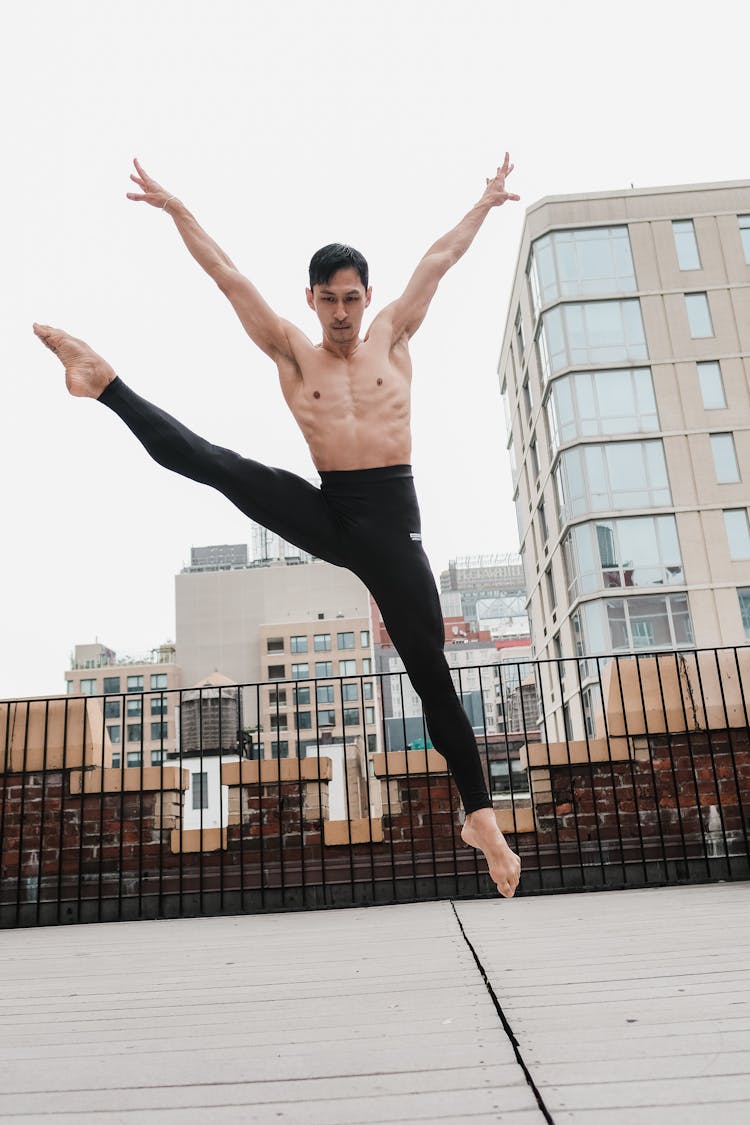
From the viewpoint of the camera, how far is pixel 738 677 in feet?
20.3

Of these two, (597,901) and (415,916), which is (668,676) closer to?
(597,901)

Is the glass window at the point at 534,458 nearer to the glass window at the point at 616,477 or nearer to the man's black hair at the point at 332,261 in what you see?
the glass window at the point at 616,477

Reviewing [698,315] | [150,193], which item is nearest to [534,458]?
[698,315]

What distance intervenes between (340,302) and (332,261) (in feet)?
0.42

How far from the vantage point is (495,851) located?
258 cm

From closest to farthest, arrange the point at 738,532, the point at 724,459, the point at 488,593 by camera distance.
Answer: the point at 738,532
the point at 724,459
the point at 488,593

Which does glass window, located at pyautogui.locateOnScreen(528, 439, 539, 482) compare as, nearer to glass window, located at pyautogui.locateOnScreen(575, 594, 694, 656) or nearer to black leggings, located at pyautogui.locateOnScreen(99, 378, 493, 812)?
glass window, located at pyautogui.locateOnScreen(575, 594, 694, 656)

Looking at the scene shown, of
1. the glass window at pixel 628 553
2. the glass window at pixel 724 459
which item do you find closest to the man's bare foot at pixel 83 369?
the glass window at pixel 628 553

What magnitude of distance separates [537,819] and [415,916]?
1679 millimetres

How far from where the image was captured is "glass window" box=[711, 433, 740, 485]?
28672 millimetres

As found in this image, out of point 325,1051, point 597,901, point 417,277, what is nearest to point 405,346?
point 417,277

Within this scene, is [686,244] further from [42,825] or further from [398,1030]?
[398,1030]

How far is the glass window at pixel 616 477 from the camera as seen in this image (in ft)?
93.4

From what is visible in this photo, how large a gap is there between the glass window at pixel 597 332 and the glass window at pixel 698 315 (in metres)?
1.74
